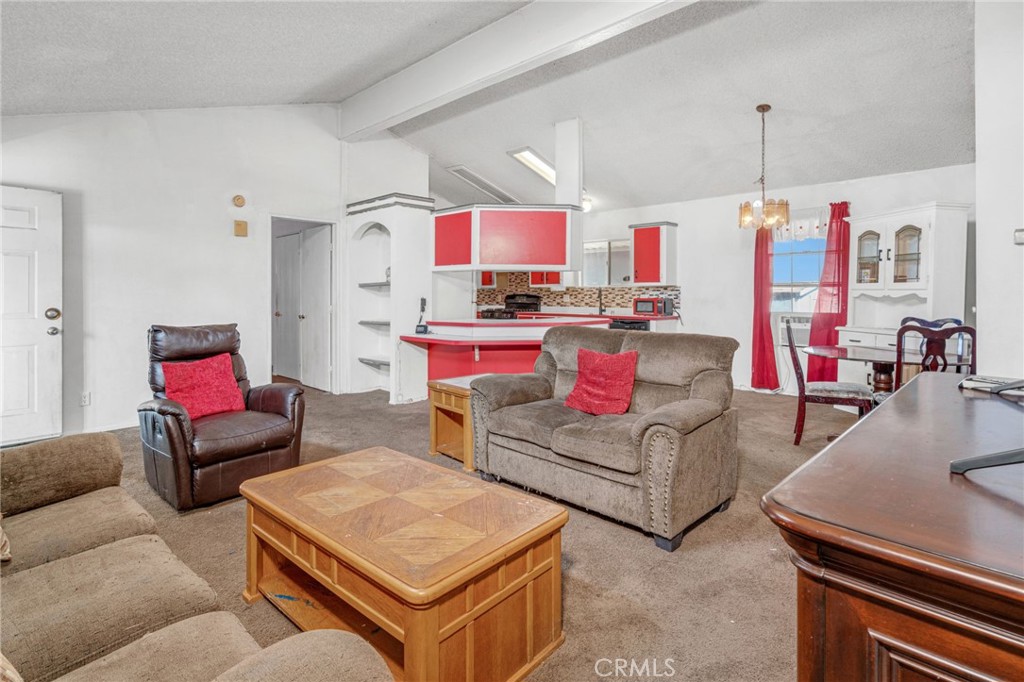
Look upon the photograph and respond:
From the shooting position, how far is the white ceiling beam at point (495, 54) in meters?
3.73

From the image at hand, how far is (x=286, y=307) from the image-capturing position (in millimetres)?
7316

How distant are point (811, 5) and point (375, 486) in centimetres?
426

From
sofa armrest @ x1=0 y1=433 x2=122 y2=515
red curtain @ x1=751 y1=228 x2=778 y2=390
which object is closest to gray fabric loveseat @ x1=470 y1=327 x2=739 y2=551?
sofa armrest @ x1=0 y1=433 x2=122 y2=515

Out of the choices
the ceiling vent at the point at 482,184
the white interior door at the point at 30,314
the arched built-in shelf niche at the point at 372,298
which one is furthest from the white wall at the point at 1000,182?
the white interior door at the point at 30,314

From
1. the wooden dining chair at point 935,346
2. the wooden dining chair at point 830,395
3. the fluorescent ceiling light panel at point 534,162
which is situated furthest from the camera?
the fluorescent ceiling light panel at point 534,162

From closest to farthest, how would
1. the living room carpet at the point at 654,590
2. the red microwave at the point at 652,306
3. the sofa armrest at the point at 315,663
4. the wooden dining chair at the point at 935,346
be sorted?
the sofa armrest at the point at 315,663, the living room carpet at the point at 654,590, the wooden dining chair at the point at 935,346, the red microwave at the point at 652,306

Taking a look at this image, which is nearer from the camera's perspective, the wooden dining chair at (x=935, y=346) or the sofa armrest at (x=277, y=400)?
the sofa armrest at (x=277, y=400)

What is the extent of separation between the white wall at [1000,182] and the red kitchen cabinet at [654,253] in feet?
13.4

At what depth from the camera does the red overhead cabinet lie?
18.4 feet

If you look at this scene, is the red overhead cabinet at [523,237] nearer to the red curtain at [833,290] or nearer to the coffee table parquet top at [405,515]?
the red curtain at [833,290]

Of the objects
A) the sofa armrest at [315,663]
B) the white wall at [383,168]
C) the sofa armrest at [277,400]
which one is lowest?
the sofa armrest at [315,663]

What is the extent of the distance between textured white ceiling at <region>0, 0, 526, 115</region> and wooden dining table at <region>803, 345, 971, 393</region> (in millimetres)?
3635

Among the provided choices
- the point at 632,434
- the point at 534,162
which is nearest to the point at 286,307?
the point at 534,162

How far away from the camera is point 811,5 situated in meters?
3.73
